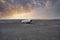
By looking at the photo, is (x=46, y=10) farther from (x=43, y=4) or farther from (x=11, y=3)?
(x=11, y=3)

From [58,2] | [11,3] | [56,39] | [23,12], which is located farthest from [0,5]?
[56,39]

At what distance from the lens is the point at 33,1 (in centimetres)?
787

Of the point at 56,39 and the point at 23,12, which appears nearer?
the point at 56,39

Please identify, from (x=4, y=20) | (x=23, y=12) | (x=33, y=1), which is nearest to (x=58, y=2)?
(x=33, y=1)

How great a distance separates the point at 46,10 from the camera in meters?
7.80

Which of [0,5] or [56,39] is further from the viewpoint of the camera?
[0,5]

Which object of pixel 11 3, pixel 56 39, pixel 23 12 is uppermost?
pixel 11 3

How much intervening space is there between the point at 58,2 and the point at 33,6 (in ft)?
Answer: 4.72

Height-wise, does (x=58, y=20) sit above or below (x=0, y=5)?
below

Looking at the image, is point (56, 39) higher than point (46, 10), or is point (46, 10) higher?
point (46, 10)

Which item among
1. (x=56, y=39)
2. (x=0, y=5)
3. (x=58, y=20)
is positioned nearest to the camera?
(x=56, y=39)

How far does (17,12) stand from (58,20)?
236cm

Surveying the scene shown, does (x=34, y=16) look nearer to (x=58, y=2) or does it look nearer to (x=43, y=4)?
(x=43, y=4)

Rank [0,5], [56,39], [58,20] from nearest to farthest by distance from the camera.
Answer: [56,39]
[58,20]
[0,5]
